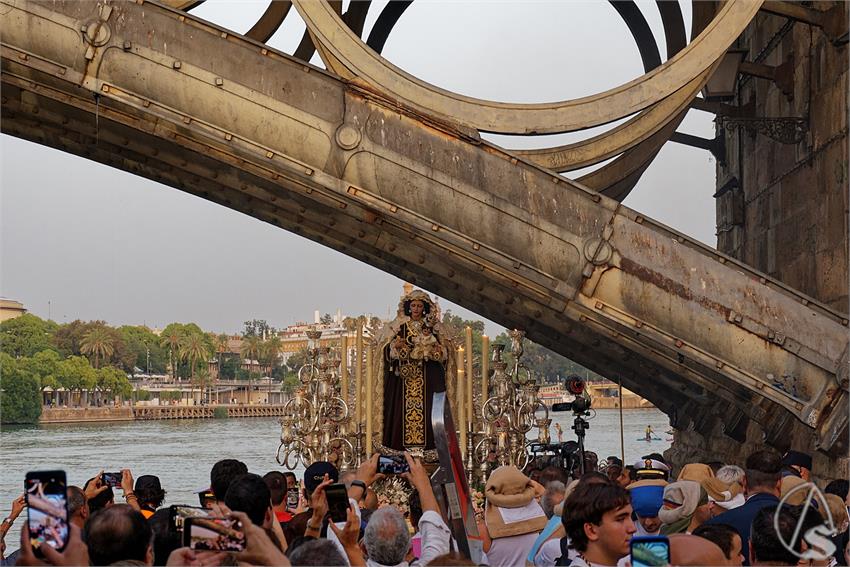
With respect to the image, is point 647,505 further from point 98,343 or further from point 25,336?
point 98,343

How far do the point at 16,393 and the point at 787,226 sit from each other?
6901 centimetres

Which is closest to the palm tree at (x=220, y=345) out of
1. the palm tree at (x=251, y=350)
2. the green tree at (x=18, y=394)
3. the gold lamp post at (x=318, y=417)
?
the palm tree at (x=251, y=350)

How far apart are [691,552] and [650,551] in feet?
2.15

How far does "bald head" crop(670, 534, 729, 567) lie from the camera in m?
4.43

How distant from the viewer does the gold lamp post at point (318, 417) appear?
1806cm

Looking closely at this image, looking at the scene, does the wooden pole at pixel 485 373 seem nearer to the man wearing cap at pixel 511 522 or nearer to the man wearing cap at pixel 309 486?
the man wearing cap at pixel 309 486

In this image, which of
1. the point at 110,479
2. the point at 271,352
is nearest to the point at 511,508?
the point at 110,479

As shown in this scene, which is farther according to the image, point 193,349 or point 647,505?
point 193,349

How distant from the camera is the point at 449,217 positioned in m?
14.5

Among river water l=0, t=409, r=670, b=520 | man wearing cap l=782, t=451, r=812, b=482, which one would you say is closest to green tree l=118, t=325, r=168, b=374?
river water l=0, t=409, r=670, b=520

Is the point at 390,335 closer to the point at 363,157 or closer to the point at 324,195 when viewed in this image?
the point at 324,195

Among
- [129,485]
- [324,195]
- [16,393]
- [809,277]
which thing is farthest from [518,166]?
[16,393]

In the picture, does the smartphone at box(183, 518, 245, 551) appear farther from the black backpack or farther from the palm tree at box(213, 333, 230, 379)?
the palm tree at box(213, 333, 230, 379)

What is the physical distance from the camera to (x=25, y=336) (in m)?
84.8
